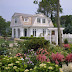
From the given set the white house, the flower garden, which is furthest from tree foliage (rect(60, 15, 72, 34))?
the flower garden

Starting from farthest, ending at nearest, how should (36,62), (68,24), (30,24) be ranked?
1. (68,24)
2. (30,24)
3. (36,62)

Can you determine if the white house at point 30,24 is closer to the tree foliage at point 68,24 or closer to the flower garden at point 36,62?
the tree foliage at point 68,24

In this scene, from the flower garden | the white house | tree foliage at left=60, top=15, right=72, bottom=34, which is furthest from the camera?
tree foliage at left=60, top=15, right=72, bottom=34

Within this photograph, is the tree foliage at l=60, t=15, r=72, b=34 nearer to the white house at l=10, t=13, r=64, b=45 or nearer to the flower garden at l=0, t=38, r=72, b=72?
the white house at l=10, t=13, r=64, b=45

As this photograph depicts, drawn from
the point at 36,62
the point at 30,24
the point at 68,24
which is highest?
the point at 68,24

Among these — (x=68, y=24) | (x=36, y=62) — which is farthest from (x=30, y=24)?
(x=36, y=62)

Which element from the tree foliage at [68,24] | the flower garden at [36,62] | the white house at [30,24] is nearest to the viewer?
the flower garden at [36,62]

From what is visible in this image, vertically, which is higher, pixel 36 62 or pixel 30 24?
pixel 30 24

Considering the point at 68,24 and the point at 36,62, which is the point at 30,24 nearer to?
the point at 68,24

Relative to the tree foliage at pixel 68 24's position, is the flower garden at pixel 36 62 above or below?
below

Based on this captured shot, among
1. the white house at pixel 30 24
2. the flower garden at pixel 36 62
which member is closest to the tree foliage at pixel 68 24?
the white house at pixel 30 24

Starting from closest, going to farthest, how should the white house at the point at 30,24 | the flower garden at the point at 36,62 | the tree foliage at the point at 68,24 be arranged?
the flower garden at the point at 36,62, the white house at the point at 30,24, the tree foliage at the point at 68,24

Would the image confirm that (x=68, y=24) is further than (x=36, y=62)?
Yes

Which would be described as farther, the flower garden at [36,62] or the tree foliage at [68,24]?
the tree foliage at [68,24]
